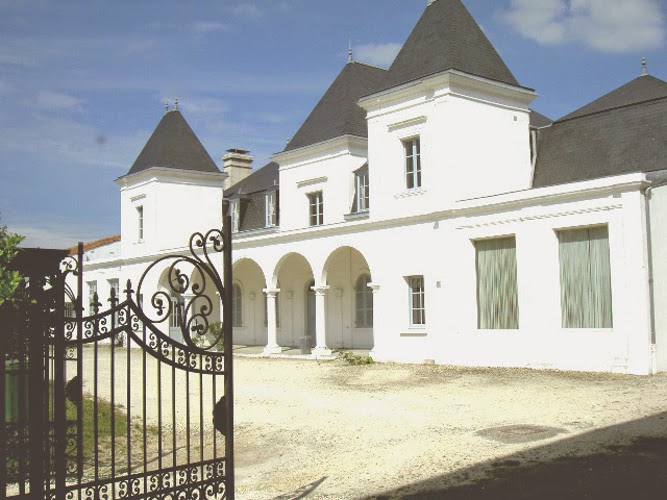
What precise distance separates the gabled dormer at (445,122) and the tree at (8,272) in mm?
14143

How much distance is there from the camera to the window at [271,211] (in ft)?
95.7

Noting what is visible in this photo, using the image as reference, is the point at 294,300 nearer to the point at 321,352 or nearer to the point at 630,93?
the point at 321,352

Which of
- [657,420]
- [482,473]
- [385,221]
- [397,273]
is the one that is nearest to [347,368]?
[397,273]

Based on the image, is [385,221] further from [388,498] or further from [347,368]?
[388,498]

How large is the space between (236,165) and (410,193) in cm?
2031

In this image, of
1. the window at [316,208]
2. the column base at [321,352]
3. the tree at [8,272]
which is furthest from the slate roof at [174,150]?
the tree at [8,272]

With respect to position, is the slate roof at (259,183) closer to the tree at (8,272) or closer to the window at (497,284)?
the window at (497,284)

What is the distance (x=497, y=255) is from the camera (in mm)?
17125

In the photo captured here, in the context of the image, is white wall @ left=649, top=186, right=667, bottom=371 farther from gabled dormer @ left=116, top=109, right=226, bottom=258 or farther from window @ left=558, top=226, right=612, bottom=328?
gabled dormer @ left=116, top=109, right=226, bottom=258

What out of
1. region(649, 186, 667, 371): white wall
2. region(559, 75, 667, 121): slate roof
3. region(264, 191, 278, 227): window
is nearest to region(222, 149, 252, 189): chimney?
region(264, 191, 278, 227): window

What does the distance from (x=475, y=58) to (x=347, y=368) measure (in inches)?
365

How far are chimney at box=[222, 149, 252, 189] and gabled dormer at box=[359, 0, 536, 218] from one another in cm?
1819

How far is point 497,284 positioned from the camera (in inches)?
674

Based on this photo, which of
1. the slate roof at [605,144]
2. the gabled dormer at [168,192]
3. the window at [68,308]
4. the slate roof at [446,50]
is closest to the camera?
the window at [68,308]
